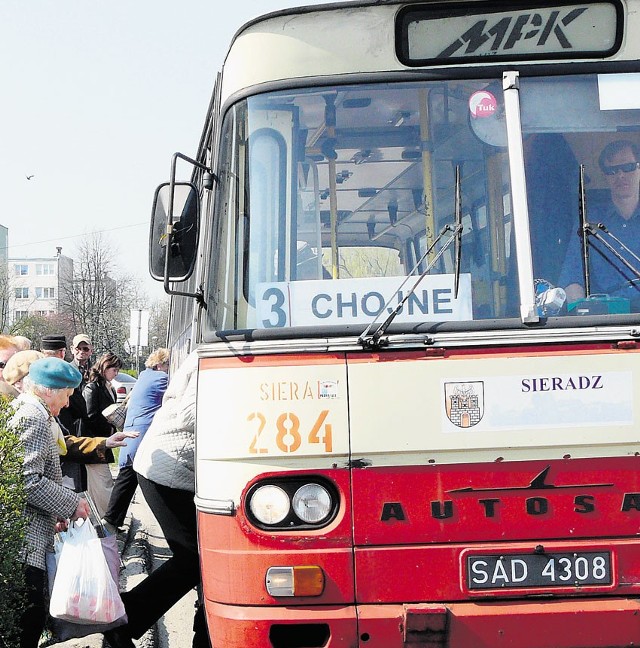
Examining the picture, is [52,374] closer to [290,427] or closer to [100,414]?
[290,427]

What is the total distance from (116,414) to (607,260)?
688 cm

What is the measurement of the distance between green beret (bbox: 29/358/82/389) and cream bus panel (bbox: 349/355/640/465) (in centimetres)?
187

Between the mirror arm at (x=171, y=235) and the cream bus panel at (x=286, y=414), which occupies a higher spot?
the mirror arm at (x=171, y=235)

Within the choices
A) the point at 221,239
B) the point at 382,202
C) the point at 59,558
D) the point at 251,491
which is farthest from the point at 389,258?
the point at 59,558

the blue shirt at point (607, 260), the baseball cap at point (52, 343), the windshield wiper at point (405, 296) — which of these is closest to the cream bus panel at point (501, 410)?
the windshield wiper at point (405, 296)

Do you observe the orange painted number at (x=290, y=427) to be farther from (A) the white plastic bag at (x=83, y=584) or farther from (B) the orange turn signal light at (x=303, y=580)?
(A) the white plastic bag at (x=83, y=584)

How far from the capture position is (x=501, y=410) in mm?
4039

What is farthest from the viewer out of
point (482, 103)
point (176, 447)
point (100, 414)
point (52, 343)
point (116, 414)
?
point (100, 414)

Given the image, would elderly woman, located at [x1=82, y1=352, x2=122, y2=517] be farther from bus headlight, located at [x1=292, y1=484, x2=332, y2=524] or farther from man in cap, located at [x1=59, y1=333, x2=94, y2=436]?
bus headlight, located at [x1=292, y1=484, x2=332, y2=524]

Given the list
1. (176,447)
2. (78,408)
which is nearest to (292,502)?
(176,447)

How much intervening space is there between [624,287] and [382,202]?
42.9 inches

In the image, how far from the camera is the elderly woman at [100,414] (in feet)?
32.9

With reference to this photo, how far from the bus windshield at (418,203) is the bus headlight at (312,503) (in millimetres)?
665

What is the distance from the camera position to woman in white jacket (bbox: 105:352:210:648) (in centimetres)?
552
